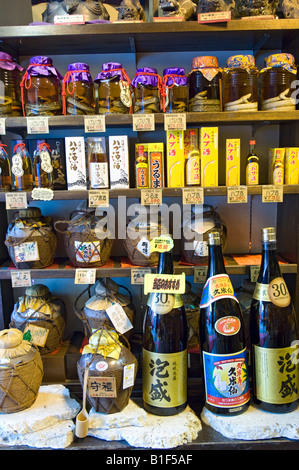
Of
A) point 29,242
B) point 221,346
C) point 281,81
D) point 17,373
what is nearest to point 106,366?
point 17,373

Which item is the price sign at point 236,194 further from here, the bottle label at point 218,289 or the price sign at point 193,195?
the bottle label at point 218,289

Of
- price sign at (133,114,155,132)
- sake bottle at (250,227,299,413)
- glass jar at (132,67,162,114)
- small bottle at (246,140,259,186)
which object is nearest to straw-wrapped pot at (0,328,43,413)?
sake bottle at (250,227,299,413)

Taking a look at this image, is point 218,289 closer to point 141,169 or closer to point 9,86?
point 141,169

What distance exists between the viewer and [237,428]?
1.50 m

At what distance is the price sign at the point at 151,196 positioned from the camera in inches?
68.9

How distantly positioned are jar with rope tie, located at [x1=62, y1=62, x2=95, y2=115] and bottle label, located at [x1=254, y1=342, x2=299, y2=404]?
136 centimetres

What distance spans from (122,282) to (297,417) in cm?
113

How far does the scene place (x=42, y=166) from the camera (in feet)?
5.93

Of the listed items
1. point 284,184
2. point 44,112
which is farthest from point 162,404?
point 44,112

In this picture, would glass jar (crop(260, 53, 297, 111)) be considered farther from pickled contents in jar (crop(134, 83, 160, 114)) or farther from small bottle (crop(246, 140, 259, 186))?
pickled contents in jar (crop(134, 83, 160, 114))

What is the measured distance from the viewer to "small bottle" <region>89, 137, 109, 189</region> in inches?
70.2

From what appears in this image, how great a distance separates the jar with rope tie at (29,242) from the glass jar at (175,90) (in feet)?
2.75
